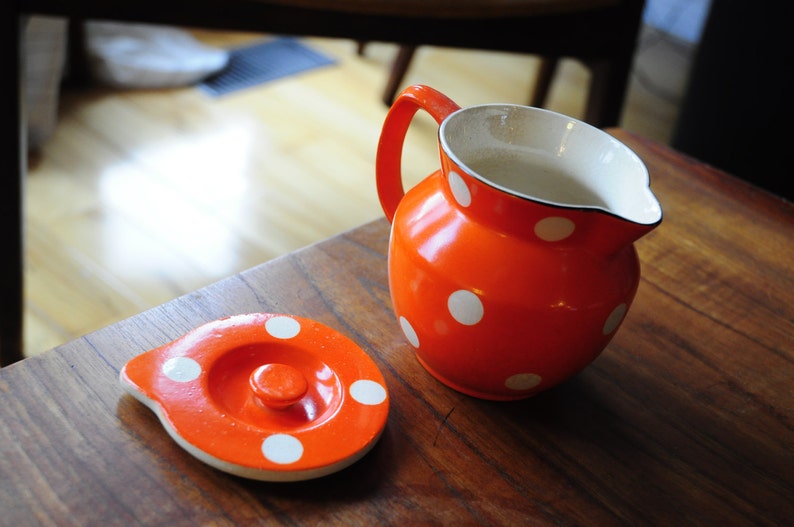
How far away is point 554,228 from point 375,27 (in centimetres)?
64

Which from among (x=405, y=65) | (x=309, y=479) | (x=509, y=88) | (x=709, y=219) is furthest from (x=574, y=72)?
(x=309, y=479)

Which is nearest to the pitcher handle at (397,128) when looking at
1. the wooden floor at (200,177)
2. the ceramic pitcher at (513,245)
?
the ceramic pitcher at (513,245)

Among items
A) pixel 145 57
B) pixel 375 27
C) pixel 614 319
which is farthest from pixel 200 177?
pixel 614 319

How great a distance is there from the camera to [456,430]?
0.47 meters

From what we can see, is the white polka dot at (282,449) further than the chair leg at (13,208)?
No

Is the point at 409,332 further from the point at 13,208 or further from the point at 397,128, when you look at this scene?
the point at 13,208

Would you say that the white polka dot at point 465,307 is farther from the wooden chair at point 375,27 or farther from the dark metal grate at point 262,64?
the dark metal grate at point 262,64

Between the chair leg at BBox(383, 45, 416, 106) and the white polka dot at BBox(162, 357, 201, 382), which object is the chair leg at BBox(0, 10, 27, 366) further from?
the chair leg at BBox(383, 45, 416, 106)

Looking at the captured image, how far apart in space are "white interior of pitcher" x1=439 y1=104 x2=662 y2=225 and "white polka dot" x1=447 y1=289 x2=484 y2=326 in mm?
74

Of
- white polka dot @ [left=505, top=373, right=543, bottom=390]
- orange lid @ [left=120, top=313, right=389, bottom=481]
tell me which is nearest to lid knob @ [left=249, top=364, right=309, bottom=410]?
orange lid @ [left=120, top=313, right=389, bottom=481]

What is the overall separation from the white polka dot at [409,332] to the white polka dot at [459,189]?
80 mm

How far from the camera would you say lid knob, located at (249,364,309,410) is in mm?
433

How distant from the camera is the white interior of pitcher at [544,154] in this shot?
47cm

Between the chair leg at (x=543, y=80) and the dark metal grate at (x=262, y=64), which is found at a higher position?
the chair leg at (x=543, y=80)
